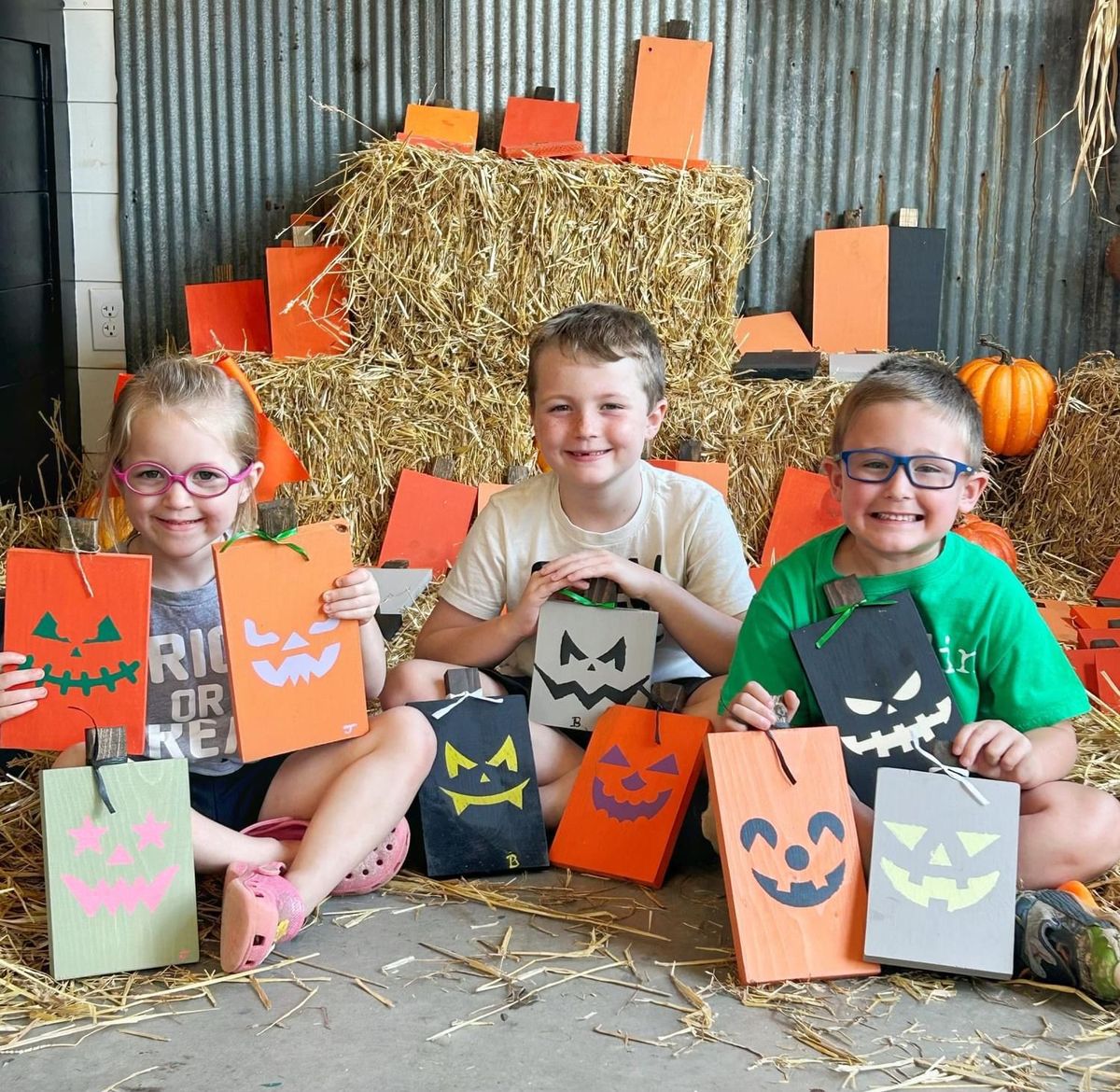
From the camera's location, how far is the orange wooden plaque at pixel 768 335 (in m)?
4.48

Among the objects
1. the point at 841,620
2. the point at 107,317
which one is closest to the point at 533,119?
the point at 107,317

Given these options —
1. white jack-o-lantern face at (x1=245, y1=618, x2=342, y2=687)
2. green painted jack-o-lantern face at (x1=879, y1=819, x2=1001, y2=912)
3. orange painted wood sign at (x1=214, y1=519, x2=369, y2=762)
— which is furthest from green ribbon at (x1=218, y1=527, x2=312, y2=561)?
green painted jack-o-lantern face at (x1=879, y1=819, x2=1001, y2=912)

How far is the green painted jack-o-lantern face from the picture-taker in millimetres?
1739

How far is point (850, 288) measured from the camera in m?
4.48

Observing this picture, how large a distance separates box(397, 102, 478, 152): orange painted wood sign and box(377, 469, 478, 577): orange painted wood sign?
1111 millimetres

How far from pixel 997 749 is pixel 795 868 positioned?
33 centimetres

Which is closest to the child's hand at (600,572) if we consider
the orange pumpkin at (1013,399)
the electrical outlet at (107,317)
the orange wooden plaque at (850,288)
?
the orange pumpkin at (1013,399)

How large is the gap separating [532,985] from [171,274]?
3.45m

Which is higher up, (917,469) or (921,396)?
(921,396)

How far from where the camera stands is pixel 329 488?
411cm

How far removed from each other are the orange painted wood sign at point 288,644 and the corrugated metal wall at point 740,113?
2.81m

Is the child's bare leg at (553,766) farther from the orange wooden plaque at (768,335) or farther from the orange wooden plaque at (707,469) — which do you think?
the orange wooden plaque at (768,335)

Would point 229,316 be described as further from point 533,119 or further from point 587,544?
point 587,544

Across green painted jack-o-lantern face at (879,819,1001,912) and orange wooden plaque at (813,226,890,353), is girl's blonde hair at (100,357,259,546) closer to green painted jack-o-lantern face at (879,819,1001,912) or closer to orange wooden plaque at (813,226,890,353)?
green painted jack-o-lantern face at (879,819,1001,912)
